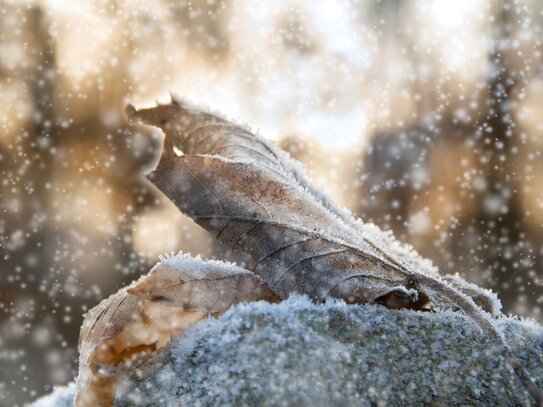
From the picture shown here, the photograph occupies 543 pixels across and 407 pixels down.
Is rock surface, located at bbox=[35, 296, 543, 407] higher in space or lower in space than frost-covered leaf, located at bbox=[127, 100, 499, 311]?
lower

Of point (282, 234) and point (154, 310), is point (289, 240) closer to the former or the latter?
point (282, 234)

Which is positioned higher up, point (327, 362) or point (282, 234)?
point (282, 234)

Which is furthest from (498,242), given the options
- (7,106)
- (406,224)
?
(7,106)

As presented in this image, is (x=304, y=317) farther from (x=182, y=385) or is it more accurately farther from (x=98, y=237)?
(x=98, y=237)

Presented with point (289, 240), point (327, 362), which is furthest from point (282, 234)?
point (327, 362)
